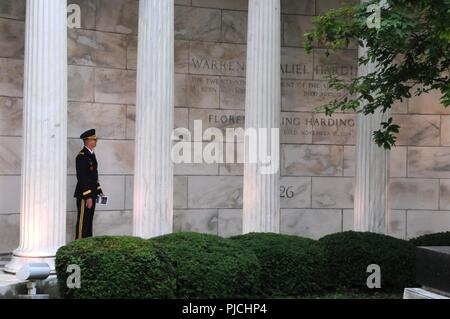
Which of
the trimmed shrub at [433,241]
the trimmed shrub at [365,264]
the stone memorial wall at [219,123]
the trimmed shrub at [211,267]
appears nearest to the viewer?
the trimmed shrub at [211,267]

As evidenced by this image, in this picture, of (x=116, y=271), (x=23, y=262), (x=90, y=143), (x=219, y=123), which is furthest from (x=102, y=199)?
(x=116, y=271)

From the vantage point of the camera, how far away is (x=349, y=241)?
19.2m

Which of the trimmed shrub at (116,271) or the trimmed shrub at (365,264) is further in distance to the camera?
the trimmed shrub at (365,264)

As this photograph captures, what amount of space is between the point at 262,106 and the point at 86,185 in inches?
213

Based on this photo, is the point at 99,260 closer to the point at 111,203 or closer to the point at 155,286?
the point at 155,286

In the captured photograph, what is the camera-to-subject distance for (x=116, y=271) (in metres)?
15.3

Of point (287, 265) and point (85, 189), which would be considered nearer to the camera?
point (287, 265)

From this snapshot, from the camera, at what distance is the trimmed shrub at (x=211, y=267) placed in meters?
16.3

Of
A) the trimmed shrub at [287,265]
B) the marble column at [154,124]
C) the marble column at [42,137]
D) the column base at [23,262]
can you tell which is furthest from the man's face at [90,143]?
the trimmed shrub at [287,265]

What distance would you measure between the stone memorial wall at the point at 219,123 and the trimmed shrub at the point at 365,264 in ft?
23.1

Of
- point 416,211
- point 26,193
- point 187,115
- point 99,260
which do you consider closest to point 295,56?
point 187,115

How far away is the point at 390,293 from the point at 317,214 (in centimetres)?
763

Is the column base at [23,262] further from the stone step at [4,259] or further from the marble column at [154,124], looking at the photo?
the marble column at [154,124]

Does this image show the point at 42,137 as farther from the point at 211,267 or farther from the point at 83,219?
the point at 211,267
